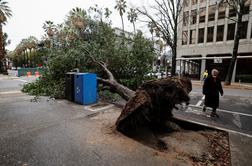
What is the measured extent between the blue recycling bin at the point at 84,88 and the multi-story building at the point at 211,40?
58.1 ft

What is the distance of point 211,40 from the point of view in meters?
23.1

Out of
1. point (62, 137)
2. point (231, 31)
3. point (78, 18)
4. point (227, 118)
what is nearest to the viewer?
point (62, 137)

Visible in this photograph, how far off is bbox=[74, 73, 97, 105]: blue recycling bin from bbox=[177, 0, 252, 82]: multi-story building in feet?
58.1

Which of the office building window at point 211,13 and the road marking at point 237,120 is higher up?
the office building window at point 211,13

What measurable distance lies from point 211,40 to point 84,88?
75.3 feet

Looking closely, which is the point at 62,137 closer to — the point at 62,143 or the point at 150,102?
the point at 62,143

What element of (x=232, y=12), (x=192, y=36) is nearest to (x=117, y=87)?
(x=192, y=36)

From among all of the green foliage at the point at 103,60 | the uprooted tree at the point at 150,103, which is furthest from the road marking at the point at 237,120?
the green foliage at the point at 103,60

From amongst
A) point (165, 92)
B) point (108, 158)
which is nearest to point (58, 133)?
point (108, 158)

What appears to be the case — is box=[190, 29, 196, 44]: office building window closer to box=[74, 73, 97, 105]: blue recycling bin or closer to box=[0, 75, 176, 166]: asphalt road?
box=[74, 73, 97, 105]: blue recycling bin

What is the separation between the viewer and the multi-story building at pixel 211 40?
2039 cm

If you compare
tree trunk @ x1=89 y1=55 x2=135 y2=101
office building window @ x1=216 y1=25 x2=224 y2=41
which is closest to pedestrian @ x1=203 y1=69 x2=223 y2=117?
tree trunk @ x1=89 y1=55 x2=135 y2=101

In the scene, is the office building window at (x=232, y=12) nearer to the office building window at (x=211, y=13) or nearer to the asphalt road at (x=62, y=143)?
the office building window at (x=211, y=13)

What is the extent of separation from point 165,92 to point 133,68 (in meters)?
5.73
